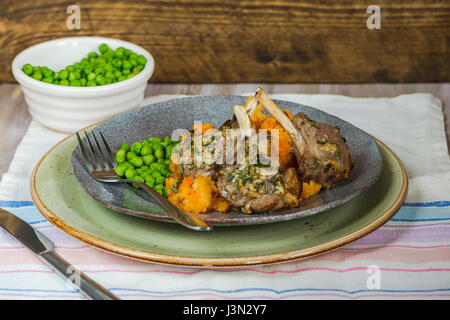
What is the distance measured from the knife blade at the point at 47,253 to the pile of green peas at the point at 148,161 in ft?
1.44

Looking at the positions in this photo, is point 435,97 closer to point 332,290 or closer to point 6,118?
point 332,290

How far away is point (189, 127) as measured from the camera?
2.85m

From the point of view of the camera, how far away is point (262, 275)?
2.01m

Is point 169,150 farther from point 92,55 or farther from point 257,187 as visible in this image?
point 92,55

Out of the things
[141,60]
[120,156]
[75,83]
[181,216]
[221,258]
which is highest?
[141,60]

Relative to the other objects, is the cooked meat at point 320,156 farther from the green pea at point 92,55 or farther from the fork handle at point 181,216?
the green pea at point 92,55

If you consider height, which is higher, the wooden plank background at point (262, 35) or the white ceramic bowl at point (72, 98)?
the wooden plank background at point (262, 35)

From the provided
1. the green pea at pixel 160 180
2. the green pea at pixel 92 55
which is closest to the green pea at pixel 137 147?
the green pea at pixel 160 180

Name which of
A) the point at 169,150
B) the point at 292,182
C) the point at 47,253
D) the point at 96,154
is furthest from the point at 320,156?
the point at 47,253

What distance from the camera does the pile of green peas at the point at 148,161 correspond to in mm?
2395

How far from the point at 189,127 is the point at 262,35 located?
127cm

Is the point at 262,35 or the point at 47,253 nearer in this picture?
the point at 47,253

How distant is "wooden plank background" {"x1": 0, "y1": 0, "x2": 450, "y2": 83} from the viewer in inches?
147

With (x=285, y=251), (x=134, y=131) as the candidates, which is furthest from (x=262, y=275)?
(x=134, y=131)
